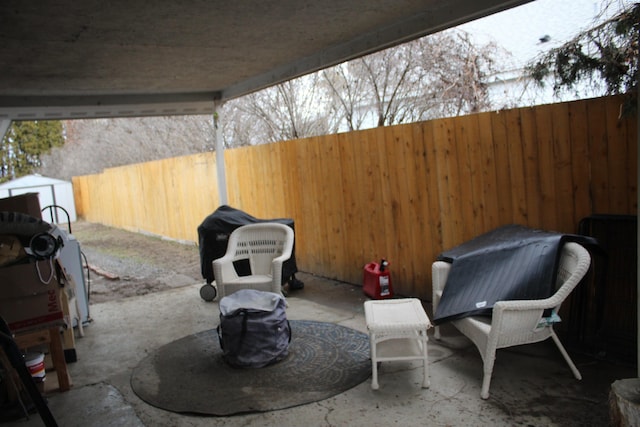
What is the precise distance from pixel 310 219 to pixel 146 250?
16.4ft

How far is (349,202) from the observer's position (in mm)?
5781

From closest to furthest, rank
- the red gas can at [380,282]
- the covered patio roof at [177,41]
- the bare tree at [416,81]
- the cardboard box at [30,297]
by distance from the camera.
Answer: the cardboard box at [30,297] → the covered patio roof at [177,41] → the red gas can at [380,282] → the bare tree at [416,81]

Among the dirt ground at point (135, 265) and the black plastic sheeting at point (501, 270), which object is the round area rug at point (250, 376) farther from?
the dirt ground at point (135, 265)

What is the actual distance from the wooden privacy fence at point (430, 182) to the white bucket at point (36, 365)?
130 inches

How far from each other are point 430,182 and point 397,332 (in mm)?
1997

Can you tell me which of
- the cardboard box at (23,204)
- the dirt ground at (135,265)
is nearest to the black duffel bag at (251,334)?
the cardboard box at (23,204)

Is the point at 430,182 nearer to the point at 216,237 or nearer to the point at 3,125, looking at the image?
the point at 216,237

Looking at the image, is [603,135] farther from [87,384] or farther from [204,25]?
[87,384]

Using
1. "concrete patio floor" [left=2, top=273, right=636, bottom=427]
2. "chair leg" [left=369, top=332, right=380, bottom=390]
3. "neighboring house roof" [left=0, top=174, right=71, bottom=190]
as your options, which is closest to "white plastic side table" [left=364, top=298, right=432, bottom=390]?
"chair leg" [left=369, top=332, right=380, bottom=390]

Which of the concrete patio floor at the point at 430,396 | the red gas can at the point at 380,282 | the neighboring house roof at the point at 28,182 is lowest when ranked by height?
the concrete patio floor at the point at 430,396

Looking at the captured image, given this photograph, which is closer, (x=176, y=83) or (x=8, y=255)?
(x=8, y=255)

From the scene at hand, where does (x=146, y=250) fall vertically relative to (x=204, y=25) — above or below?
below

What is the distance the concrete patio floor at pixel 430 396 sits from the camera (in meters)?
2.81

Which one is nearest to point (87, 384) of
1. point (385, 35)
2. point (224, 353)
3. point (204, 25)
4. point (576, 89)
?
point (224, 353)
